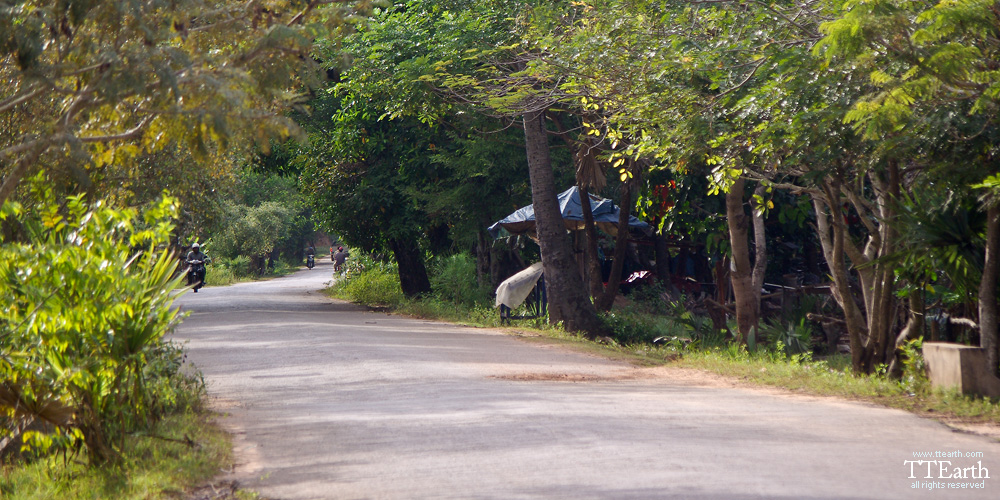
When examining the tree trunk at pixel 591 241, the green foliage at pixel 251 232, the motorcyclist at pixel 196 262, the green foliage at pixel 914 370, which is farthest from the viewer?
the green foliage at pixel 251 232

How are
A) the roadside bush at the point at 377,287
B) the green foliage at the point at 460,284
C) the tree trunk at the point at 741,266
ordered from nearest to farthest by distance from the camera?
the tree trunk at the point at 741,266
the green foliage at the point at 460,284
the roadside bush at the point at 377,287

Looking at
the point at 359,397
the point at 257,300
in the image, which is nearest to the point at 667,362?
the point at 359,397

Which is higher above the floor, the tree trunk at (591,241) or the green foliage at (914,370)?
the tree trunk at (591,241)

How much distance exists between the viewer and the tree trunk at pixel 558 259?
685 inches

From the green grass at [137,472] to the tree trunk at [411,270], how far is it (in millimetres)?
19655

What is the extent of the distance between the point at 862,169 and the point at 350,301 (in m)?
22.7

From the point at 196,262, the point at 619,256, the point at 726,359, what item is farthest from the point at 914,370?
the point at 196,262

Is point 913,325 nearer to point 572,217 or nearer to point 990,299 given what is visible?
point 990,299

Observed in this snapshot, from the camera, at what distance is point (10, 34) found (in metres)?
5.50

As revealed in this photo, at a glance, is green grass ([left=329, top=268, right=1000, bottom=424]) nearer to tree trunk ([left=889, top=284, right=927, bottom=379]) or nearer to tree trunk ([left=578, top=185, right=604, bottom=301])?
tree trunk ([left=889, top=284, right=927, bottom=379])

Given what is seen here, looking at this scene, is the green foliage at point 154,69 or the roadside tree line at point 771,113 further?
the roadside tree line at point 771,113

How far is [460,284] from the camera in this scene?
24.9 meters

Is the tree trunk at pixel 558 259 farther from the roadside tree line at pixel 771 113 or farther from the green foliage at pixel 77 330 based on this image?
the green foliage at pixel 77 330

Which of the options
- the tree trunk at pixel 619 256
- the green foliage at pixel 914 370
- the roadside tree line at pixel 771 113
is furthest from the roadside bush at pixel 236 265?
the green foliage at pixel 914 370
